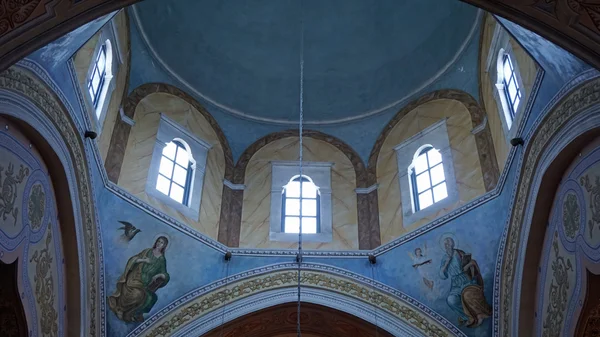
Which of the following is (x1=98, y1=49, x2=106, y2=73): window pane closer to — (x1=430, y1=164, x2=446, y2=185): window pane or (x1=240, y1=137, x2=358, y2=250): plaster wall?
(x1=240, y1=137, x2=358, y2=250): plaster wall

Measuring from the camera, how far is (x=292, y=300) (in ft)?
36.8

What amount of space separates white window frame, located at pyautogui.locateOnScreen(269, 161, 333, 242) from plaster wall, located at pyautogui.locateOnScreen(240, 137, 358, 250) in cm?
9

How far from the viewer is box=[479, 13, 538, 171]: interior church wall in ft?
Answer: 31.2

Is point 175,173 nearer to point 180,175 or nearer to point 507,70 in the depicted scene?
point 180,175

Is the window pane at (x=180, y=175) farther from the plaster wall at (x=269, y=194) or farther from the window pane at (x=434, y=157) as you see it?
the window pane at (x=434, y=157)

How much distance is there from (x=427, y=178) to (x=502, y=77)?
2.41 metres

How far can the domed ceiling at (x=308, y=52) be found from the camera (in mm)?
13172

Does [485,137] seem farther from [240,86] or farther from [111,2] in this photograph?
[111,2]

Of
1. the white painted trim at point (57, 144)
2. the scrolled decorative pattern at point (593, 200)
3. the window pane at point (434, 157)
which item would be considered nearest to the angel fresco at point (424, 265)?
the window pane at point (434, 157)

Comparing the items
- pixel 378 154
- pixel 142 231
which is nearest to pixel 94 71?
pixel 142 231

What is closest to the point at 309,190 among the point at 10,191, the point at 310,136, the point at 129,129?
the point at 310,136

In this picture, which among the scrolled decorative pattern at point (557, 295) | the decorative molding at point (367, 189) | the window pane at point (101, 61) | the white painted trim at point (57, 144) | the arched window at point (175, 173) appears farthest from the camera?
the decorative molding at point (367, 189)

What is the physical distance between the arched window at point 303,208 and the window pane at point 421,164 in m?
2.05

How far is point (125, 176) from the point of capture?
1111 cm
